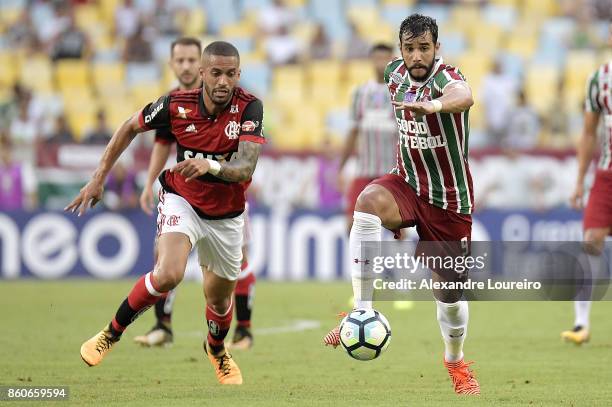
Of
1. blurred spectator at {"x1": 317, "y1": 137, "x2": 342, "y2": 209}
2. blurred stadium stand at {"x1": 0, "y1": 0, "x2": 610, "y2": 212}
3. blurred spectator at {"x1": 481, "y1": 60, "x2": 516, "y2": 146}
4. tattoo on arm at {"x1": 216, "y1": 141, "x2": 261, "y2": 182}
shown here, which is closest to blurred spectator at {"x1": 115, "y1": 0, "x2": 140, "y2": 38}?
blurred stadium stand at {"x1": 0, "y1": 0, "x2": 610, "y2": 212}

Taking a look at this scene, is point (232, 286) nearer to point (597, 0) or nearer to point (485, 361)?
point (485, 361)

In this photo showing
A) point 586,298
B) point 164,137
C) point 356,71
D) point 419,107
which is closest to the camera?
point 419,107

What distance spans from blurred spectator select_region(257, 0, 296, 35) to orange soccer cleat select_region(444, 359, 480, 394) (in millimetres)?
16551

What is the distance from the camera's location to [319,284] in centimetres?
1744

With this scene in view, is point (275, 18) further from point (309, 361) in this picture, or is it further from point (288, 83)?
point (309, 361)

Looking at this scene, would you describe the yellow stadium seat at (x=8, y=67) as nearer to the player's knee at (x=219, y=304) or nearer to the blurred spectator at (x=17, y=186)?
the blurred spectator at (x=17, y=186)

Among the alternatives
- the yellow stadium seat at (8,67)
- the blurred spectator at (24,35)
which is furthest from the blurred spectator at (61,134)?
the blurred spectator at (24,35)

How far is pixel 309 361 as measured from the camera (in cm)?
938

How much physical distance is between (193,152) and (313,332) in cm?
413

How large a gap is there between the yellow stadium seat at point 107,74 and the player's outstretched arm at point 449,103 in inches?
648

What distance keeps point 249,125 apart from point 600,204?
13.4ft

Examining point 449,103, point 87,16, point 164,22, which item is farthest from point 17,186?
point 449,103

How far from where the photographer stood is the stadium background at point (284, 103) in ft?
58.5

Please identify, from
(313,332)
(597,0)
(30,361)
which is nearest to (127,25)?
(597,0)
